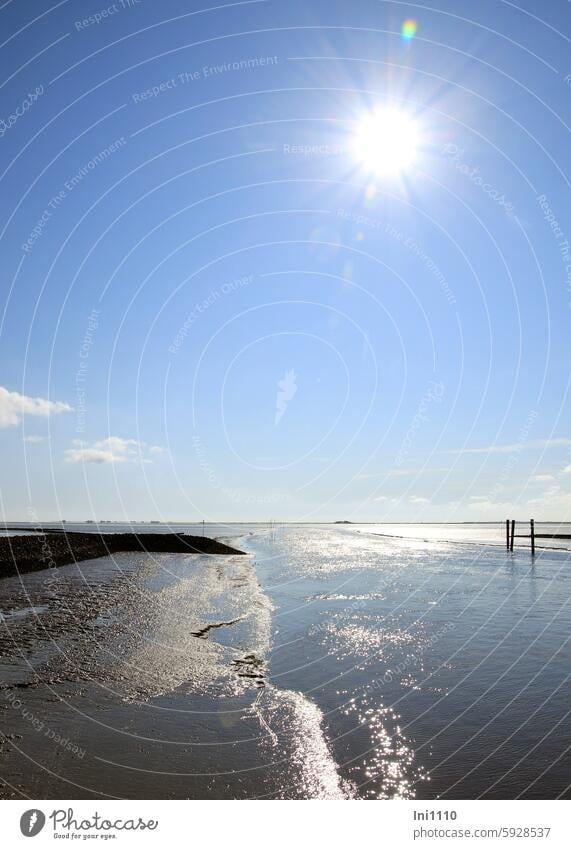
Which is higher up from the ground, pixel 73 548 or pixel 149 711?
pixel 149 711

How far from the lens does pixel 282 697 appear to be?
37.8ft

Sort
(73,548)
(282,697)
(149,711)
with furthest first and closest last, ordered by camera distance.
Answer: (73,548)
(282,697)
(149,711)

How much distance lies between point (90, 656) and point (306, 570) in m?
28.0

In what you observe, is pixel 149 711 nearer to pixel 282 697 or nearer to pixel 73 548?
pixel 282 697

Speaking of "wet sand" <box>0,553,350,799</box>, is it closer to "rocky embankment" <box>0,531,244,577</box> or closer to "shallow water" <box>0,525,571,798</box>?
"shallow water" <box>0,525,571,798</box>

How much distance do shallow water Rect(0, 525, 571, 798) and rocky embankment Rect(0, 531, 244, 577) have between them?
1331 cm

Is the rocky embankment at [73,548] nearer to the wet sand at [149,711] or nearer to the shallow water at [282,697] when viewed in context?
the shallow water at [282,697]

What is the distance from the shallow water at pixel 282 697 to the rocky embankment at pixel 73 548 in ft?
43.7

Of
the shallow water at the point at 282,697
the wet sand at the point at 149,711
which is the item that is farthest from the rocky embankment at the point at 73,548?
the wet sand at the point at 149,711

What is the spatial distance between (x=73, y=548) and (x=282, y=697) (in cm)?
4531

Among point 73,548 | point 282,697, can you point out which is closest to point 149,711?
point 282,697

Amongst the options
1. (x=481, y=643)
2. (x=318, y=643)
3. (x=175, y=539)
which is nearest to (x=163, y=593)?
(x=318, y=643)

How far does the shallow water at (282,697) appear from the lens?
7.75 m
